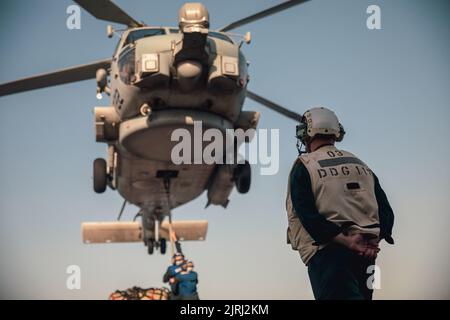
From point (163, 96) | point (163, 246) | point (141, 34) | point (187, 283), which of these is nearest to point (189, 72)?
point (163, 96)

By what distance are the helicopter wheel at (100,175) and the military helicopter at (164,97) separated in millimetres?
27

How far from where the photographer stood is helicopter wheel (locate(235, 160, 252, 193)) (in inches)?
620

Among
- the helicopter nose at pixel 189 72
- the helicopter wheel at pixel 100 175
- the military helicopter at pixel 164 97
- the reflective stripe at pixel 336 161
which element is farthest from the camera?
the helicopter wheel at pixel 100 175

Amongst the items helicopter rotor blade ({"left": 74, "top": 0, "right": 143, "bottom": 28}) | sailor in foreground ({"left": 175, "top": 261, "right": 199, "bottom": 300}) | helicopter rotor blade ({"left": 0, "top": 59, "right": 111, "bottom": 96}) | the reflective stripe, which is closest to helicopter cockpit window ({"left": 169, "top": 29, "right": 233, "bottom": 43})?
helicopter rotor blade ({"left": 74, "top": 0, "right": 143, "bottom": 28})

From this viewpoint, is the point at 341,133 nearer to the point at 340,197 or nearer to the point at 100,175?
the point at 340,197

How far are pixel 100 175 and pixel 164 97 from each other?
458cm

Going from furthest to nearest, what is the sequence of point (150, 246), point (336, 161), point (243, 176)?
point (150, 246)
point (243, 176)
point (336, 161)

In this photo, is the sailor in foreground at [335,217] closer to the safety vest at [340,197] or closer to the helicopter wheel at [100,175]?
the safety vest at [340,197]

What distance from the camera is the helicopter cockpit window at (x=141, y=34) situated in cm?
1322

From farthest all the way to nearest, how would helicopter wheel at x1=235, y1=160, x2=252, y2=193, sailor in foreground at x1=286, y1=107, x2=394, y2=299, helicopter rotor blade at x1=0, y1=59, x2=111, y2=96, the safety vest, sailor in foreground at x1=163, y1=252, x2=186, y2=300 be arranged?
helicopter wheel at x1=235, y1=160, x2=252, y2=193
helicopter rotor blade at x1=0, y1=59, x2=111, y2=96
sailor in foreground at x1=163, y1=252, x2=186, y2=300
the safety vest
sailor in foreground at x1=286, y1=107, x2=394, y2=299

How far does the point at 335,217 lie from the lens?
365cm

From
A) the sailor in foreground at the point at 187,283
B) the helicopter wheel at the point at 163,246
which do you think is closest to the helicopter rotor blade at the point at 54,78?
the sailor in foreground at the point at 187,283

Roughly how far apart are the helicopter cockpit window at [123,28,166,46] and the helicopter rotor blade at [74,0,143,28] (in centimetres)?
59

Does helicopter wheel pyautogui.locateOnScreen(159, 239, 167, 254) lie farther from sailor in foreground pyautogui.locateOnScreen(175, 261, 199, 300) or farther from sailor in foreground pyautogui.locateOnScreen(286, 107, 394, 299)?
sailor in foreground pyautogui.locateOnScreen(286, 107, 394, 299)
